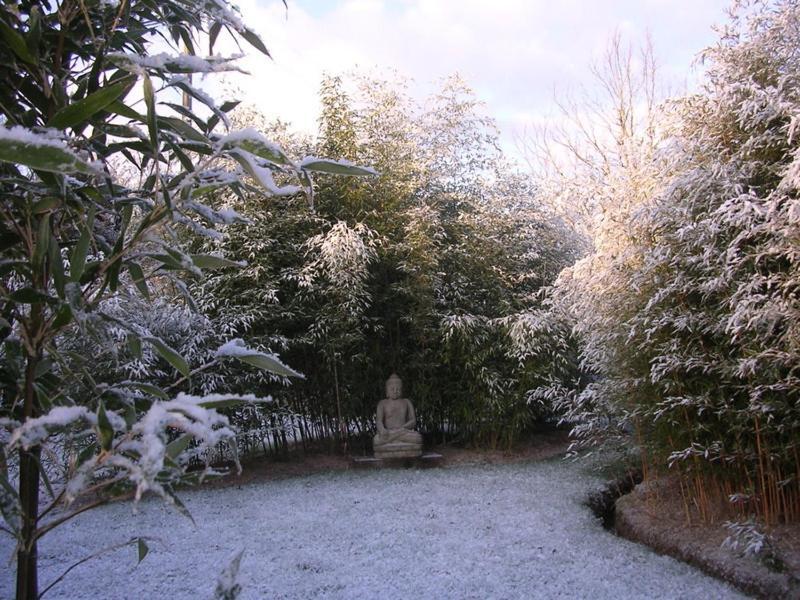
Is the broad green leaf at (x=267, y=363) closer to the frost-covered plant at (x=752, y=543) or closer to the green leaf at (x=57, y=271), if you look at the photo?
the green leaf at (x=57, y=271)

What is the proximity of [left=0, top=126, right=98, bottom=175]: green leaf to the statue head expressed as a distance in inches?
206

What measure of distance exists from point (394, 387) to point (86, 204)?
16.4 feet

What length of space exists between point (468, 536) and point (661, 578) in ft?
3.37

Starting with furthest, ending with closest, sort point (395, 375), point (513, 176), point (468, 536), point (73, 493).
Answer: point (513, 176) → point (395, 375) → point (468, 536) → point (73, 493)

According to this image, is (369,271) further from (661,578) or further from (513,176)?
(661,578)

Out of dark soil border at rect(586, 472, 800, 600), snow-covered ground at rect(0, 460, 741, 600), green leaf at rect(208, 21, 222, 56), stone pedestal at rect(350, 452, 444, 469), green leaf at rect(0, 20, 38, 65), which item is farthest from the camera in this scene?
stone pedestal at rect(350, 452, 444, 469)

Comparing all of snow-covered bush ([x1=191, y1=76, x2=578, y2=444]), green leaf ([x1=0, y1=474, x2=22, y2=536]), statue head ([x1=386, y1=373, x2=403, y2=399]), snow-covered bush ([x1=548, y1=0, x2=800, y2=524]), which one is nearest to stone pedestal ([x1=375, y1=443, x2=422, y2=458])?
statue head ([x1=386, y1=373, x2=403, y2=399])

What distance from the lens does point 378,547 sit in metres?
3.21

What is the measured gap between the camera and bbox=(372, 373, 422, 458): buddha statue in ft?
17.6

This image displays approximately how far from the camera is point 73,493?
1.55 ft

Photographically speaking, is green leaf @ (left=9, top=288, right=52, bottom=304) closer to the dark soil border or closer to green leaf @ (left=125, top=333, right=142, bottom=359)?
green leaf @ (left=125, top=333, right=142, bottom=359)

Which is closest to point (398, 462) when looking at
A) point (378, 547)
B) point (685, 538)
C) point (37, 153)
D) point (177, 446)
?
point (378, 547)

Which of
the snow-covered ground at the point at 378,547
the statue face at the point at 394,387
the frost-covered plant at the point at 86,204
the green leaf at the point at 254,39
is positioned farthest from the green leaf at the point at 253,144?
the statue face at the point at 394,387

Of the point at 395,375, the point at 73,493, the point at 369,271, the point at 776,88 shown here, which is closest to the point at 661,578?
the point at 776,88
